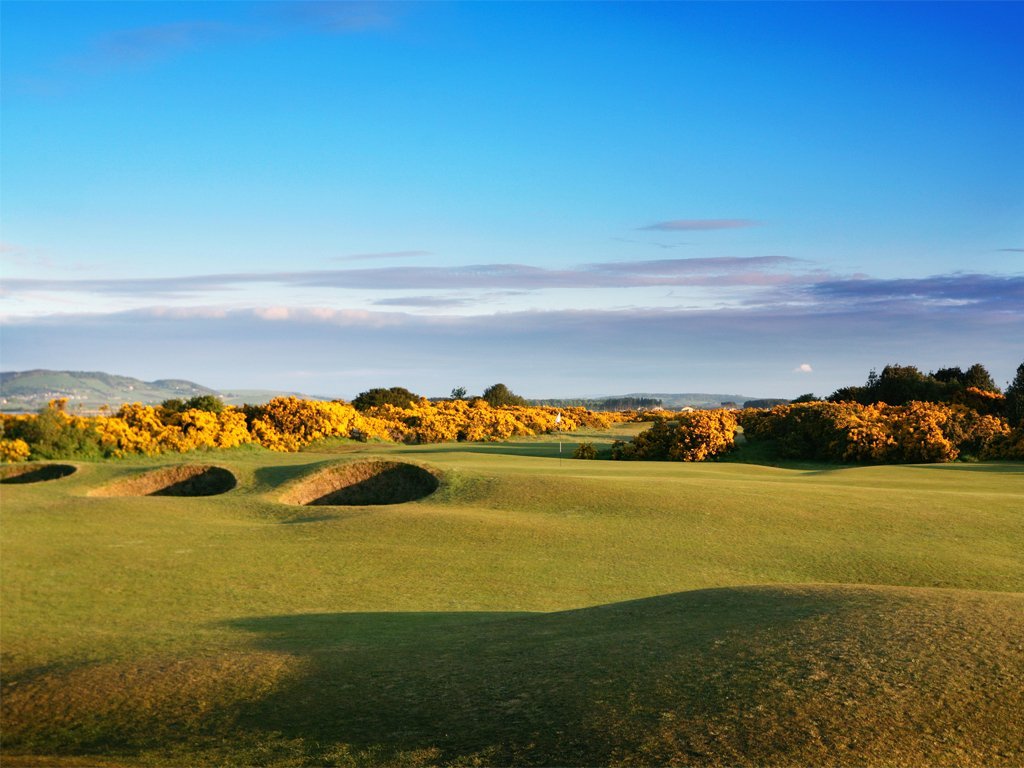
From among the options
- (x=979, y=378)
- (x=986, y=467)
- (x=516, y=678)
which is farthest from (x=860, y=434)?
(x=516, y=678)

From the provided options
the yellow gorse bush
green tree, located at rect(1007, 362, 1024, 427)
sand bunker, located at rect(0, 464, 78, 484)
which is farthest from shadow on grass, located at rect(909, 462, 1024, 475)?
sand bunker, located at rect(0, 464, 78, 484)

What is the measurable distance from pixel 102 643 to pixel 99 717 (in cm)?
224

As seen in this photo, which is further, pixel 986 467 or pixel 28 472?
pixel 986 467

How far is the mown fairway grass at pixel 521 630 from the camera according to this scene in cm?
546

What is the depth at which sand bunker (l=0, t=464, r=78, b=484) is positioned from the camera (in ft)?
75.5

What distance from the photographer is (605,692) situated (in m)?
5.98

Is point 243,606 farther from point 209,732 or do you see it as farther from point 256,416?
point 256,416

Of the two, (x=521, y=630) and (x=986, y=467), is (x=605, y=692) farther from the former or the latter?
(x=986, y=467)

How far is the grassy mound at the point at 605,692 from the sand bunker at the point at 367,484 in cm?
1107

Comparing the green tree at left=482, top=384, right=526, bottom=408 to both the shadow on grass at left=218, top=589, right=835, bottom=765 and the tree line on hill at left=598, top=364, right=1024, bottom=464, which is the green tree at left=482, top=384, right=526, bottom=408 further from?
the shadow on grass at left=218, top=589, right=835, bottom=765

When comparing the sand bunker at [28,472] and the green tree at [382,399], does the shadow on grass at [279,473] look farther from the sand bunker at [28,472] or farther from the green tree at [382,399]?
the green tree at [382,399]

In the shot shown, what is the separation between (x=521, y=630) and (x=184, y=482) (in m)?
15.4

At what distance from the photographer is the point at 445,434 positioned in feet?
140

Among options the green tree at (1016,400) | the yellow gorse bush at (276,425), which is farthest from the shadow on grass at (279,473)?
the green tree at (1016,400)
